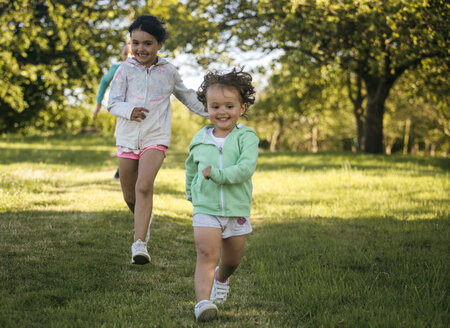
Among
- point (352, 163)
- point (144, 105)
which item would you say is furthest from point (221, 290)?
point (352, 163)

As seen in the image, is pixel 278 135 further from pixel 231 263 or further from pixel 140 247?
pixel 231 263

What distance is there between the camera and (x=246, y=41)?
15305 millimetres

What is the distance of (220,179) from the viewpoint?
3.17 m

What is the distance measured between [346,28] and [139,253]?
1229cm

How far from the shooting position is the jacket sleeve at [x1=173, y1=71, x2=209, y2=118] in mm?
4766

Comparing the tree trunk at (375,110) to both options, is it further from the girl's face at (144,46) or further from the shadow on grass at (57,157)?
the girl's face at (144,46)

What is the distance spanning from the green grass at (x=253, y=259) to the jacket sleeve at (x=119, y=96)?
55.4 inches

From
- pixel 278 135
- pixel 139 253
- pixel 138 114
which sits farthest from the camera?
pixel 278 135

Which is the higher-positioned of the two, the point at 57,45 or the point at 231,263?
the point at 57,45

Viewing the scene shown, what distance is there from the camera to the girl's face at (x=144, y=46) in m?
4.56

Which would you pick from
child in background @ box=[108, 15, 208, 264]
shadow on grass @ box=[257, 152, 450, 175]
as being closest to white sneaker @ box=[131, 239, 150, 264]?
child in background @ box=[108, 15, 208, 264]

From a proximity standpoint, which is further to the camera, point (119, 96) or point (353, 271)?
point (119, 96)

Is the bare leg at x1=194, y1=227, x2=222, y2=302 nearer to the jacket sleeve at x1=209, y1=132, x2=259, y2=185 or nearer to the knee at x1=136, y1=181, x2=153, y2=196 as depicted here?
the jacket sleeve at x1=209, y1=132, x2=259, y2=185

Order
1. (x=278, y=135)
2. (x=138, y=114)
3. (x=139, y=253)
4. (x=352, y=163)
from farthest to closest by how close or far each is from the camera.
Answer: (x=278, y=135) < (x=352, y=163) < (x=138, y=114) < (x=139, y=253)
